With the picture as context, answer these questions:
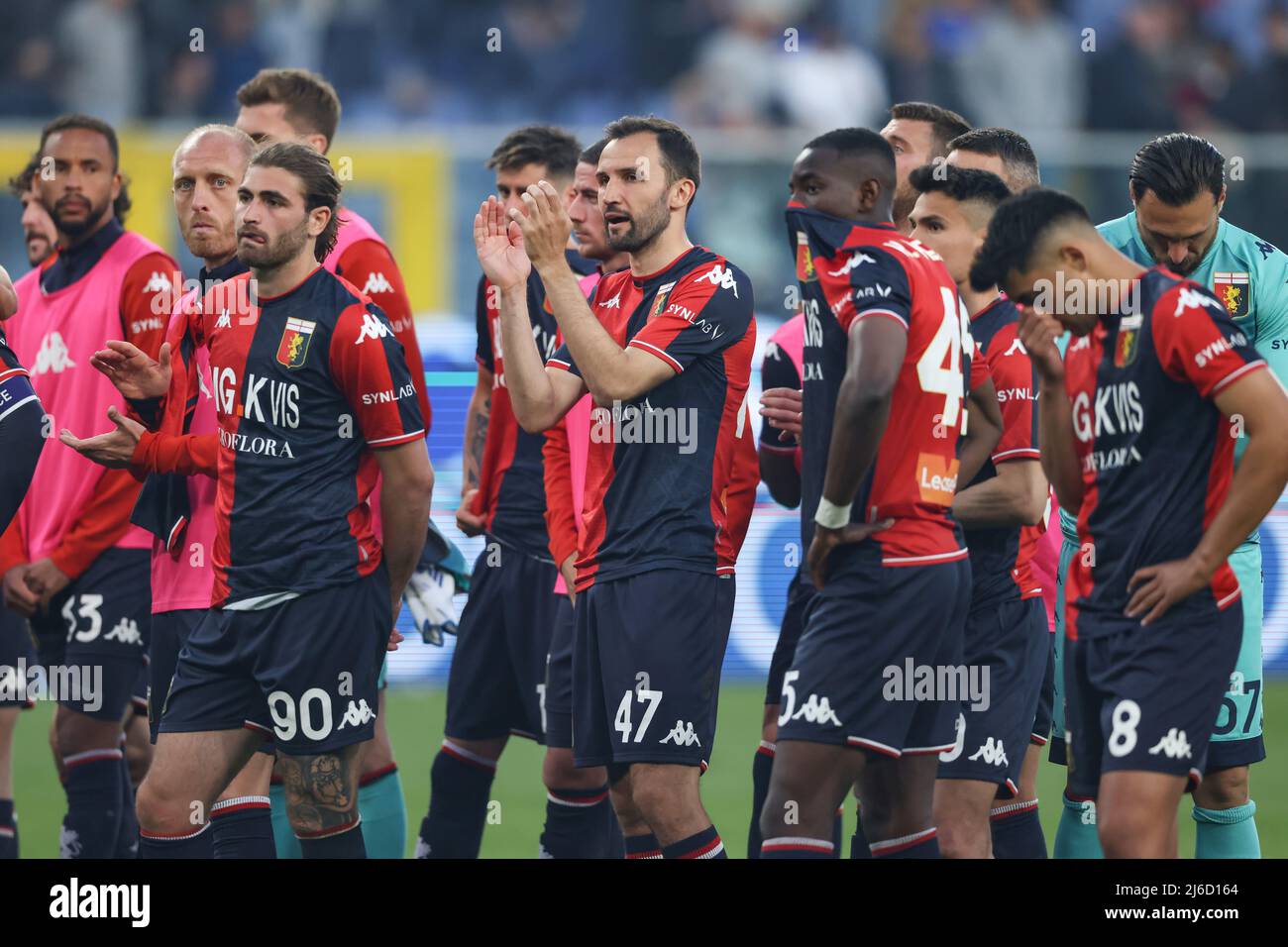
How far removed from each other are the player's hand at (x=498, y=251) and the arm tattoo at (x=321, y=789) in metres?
1.41

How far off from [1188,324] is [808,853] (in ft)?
5.31

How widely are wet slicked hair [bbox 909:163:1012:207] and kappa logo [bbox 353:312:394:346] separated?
169 cm

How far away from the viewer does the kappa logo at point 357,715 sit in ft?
17.4

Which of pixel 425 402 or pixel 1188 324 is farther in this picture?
pixel 425 402

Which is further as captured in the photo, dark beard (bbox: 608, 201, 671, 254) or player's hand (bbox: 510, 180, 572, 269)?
dark beard (bbox: 608, 201, 671, 254)

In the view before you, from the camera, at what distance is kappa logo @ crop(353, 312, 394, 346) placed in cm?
527

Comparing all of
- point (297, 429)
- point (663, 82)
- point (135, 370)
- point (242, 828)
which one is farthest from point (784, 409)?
point (663, 82)

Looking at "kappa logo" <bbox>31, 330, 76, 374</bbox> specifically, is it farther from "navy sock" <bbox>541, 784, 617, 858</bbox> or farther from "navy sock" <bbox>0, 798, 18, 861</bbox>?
"navy sock" <bbox>541, 784, 617, 858</bbox>

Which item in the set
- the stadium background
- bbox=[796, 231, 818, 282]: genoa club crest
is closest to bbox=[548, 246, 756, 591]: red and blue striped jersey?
bbox=[796, 231, 818, 282]: genoa club crest

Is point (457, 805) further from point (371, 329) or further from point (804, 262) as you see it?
point (804, 262)
